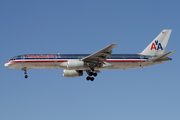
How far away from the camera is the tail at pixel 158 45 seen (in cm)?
5819

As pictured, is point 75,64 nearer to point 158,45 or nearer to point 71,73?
point 71,73

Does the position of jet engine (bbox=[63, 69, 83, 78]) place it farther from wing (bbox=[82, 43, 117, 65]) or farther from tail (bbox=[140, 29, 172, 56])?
tail (bbox=[140, 29, 172, 56])

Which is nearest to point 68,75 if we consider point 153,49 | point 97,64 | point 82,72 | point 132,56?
point 82,72

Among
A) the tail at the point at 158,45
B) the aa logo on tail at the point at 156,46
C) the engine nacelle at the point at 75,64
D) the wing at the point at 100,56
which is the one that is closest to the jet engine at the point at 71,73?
the engine nacelle at the point at 75,64

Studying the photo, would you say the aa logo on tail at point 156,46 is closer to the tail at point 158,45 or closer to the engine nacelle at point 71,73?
the tail at point 158,45

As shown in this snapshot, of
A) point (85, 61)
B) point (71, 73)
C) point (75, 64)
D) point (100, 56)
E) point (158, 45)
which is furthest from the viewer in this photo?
point (158, 45)

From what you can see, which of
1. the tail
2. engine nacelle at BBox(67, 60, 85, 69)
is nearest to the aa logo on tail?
the tail

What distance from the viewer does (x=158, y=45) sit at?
59.0 meters

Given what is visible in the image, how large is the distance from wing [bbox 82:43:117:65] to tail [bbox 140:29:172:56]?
9.50m

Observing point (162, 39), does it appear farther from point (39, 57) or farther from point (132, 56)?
point (39, 57)

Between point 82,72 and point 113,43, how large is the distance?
12.2 m

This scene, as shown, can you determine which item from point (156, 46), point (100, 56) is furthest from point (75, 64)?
point (156, 46)

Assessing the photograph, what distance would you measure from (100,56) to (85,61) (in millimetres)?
2730

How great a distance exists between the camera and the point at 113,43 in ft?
156
